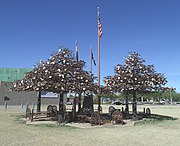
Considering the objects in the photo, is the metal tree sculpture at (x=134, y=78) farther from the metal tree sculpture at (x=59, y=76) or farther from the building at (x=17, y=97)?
the building at (x=17, y=97)

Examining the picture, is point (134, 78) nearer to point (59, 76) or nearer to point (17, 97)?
point (59, 76)

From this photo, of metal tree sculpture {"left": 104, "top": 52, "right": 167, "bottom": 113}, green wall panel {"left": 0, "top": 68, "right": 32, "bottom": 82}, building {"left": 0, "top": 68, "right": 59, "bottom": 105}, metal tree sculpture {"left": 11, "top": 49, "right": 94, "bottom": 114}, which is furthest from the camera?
green wall panel {"left": 0, "top": 68, "right": 32, "bottom": 82}

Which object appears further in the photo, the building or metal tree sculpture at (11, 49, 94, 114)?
the building

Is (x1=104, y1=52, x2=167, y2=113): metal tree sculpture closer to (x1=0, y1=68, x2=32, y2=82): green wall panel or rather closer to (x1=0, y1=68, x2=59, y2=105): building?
(x1=0, y1=68, x2=59, y2=105): building

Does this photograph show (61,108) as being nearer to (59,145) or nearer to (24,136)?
(24,136)

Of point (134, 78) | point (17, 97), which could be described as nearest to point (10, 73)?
point (17, 97)

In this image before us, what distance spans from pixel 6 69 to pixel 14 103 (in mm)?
18138

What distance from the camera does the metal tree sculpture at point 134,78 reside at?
20.1 metres

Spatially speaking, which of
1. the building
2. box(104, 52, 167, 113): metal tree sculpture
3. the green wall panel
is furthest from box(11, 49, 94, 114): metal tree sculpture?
the green wall panel

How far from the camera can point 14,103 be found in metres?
52.9

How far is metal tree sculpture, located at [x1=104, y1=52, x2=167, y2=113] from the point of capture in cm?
2009

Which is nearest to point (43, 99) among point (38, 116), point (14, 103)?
point (14, 103)

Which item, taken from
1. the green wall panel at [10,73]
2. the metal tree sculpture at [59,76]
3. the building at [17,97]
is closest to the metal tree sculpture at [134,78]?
the metal tree sculpture at [59,76]

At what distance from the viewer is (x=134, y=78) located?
20141 mm
